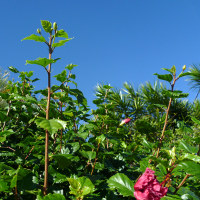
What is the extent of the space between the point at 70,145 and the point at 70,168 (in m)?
0.16

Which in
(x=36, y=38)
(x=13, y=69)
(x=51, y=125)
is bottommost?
(x=51, y=125)

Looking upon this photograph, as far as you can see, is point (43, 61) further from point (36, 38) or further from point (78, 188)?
point (78, 188)

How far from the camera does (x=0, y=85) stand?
6.17m

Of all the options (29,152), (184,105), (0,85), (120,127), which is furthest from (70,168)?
(184,105)

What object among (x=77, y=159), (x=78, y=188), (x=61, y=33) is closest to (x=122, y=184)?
(x=78, y=188)

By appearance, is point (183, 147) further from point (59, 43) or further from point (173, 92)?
point (59, 43)

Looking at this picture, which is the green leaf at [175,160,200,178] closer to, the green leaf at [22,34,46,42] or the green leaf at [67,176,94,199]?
the green leaf at [67,176,94,199]

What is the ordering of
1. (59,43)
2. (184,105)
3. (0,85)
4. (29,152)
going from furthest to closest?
(184,105) → (0,85) → (29,152) → (59,43)

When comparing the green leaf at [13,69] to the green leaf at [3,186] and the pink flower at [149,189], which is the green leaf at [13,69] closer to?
the green leaf at [3,186]

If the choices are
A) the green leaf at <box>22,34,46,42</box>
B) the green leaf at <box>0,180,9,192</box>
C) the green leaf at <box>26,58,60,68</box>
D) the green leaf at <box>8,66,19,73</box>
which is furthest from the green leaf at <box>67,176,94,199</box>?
the green leaf at <box>8,66,19,73</box>

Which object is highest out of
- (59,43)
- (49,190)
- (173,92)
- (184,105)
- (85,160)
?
(184,105)

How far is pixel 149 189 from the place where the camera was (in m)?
0.71

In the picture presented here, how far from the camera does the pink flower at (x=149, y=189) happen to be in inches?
27.8

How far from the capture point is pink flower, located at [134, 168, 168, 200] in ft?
2.32
